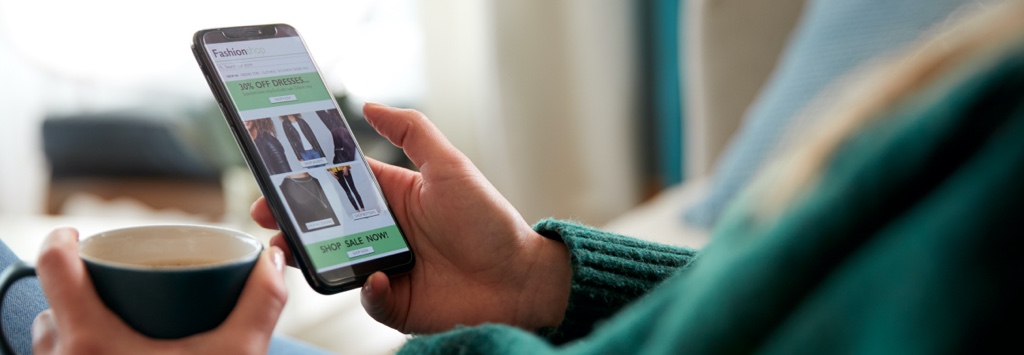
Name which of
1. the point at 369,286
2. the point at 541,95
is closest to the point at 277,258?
the point at 369,286

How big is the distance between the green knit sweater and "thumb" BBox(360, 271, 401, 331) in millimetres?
349

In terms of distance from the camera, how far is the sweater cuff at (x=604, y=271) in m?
0.59

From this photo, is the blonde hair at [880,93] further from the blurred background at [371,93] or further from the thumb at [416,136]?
the blurred background at [371,93]

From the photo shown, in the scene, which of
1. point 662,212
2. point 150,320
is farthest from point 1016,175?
point 662,212

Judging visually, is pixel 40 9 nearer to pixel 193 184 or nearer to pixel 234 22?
pixel 234 22

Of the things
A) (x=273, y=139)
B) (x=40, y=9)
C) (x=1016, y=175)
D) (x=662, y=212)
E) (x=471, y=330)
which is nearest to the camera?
(x=1016, y=175)

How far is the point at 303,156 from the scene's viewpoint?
2.15 feet

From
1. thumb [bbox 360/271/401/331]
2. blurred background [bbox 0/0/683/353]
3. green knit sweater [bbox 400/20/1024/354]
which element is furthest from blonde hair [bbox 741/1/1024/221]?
blurred background [bbox 0/0/683/353]

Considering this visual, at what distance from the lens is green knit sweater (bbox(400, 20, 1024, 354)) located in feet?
0.80

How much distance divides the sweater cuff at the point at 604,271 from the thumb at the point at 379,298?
0.38 ft

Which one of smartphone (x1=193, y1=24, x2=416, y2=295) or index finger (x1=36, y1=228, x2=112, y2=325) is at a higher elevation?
smartphone (x1=193, y1=24, x2=416, y2=295)

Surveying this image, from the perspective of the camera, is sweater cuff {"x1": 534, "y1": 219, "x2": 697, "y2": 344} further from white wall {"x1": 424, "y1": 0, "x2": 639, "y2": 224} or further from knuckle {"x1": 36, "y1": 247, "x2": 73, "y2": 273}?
white wall {"x1": 424, "y1": 0, "x2": 639, "y2": 224}

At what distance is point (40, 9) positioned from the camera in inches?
82.4

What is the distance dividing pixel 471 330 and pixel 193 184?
2230 mm
